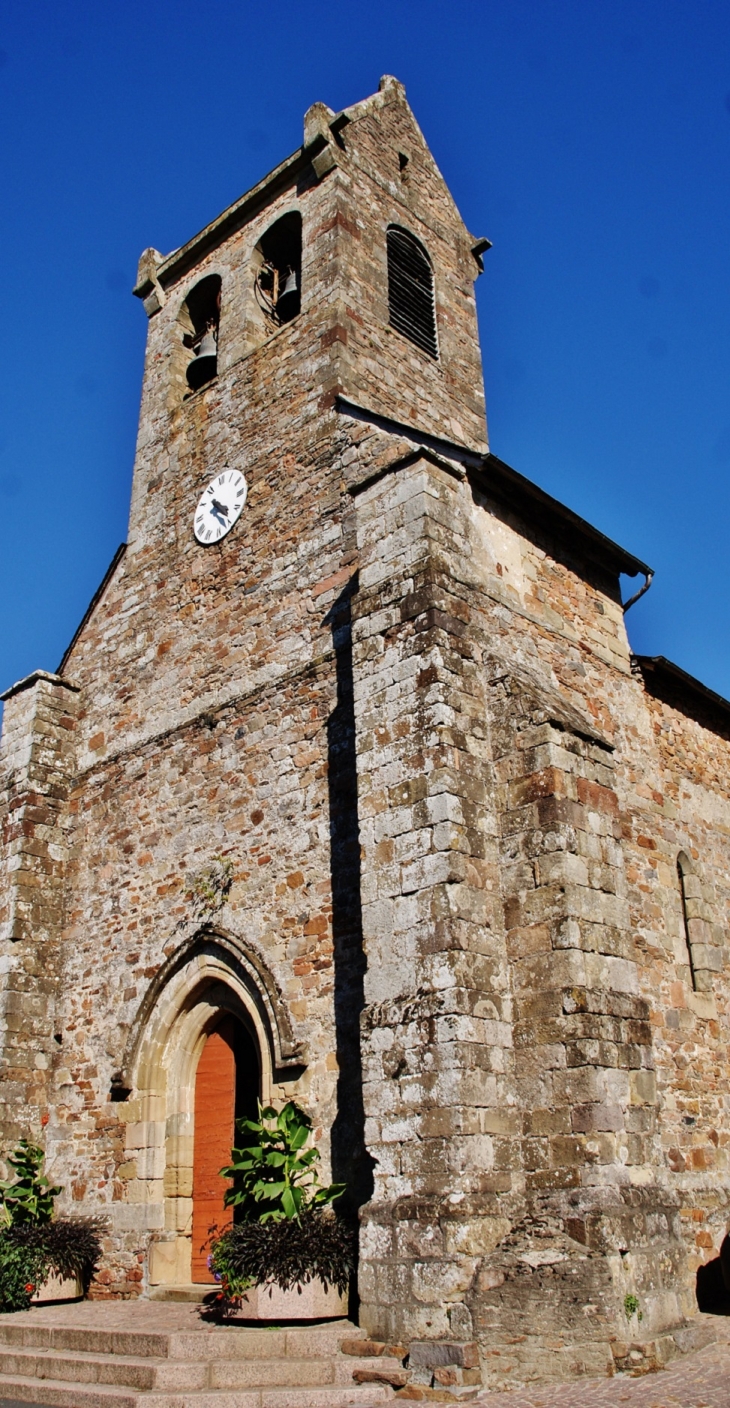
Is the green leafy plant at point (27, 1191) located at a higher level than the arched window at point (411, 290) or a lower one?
lower

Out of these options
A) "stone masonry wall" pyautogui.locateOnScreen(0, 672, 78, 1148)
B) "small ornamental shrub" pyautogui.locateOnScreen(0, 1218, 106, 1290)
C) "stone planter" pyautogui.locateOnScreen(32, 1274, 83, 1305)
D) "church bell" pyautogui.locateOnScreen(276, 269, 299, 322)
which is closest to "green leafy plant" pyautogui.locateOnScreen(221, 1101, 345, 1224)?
"small ornamental shrub" pyautogui.locateOnScreen(0, 1218, 106, 1290)

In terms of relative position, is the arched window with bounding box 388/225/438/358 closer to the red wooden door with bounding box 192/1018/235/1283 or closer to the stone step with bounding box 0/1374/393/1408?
the red wooden door with bounding box 192/1018/235/1283

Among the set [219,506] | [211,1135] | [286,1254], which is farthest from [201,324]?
[286,1254]

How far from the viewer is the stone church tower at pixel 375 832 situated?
652cm

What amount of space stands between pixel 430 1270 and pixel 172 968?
4123 millimetres

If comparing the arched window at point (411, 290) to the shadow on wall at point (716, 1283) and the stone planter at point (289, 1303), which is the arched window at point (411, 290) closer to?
the stone planter at point (289, 1303)

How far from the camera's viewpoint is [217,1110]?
9.20 m

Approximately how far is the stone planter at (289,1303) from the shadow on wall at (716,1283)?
3.89 metres

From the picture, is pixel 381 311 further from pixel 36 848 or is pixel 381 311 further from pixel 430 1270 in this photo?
pixel 430 1270

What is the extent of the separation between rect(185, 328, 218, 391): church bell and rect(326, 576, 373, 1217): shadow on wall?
5.11 meters

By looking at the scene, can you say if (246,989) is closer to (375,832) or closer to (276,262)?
(375,832)

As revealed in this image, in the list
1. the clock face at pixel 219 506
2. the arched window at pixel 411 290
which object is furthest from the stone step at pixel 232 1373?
the arched window at pixel 411 290

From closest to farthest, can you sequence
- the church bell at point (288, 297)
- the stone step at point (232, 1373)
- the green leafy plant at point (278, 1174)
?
the stone step at point (232, 1373), the green leafy plant at point (278, 1174), the church bell at point (288, 297)

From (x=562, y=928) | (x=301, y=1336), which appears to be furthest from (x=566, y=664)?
(x=301, y=1336)
